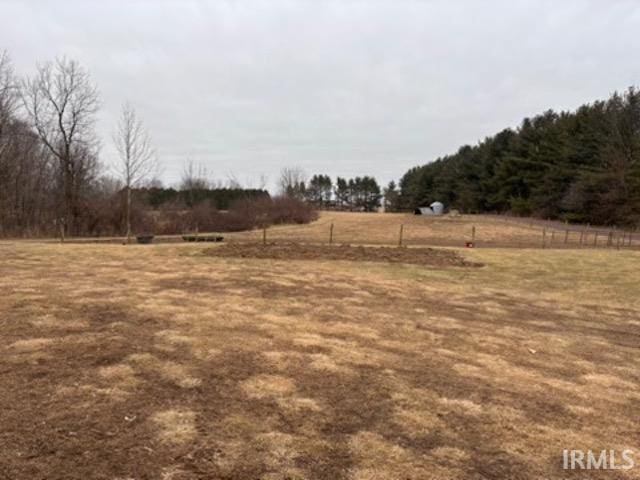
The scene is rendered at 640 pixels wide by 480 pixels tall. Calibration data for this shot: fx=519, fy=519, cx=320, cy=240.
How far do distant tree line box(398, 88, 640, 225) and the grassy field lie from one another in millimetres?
43144

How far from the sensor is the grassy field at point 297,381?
3652mm

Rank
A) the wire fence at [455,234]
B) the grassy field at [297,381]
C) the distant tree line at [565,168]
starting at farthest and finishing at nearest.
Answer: the distant tree line at [565,168] → the wire fence at [455,234] → the grassy field at [297,381]

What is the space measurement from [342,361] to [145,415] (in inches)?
101

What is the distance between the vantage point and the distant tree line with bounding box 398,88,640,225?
48.9 m

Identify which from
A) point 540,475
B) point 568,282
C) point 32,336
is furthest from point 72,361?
point 568,282

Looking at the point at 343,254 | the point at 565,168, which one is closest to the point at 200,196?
the point at 565,168

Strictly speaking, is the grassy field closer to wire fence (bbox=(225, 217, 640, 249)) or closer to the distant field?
the distant field

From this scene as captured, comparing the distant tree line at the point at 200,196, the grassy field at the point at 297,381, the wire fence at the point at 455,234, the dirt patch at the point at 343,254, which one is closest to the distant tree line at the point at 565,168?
the wire fence at the point at 455,234

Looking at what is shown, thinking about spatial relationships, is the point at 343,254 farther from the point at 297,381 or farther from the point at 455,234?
the point at 455,234

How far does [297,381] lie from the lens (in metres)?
5.27

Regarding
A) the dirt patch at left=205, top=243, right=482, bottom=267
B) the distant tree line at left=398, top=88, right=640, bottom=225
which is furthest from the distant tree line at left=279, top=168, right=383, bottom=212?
the dirt patch at left=205, top=243, right=482, bottom=267

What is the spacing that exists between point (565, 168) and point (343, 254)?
45651 mm

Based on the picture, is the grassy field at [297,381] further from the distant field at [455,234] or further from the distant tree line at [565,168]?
the distant tree line at [565,168]

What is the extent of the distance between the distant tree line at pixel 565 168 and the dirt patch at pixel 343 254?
117 feet
